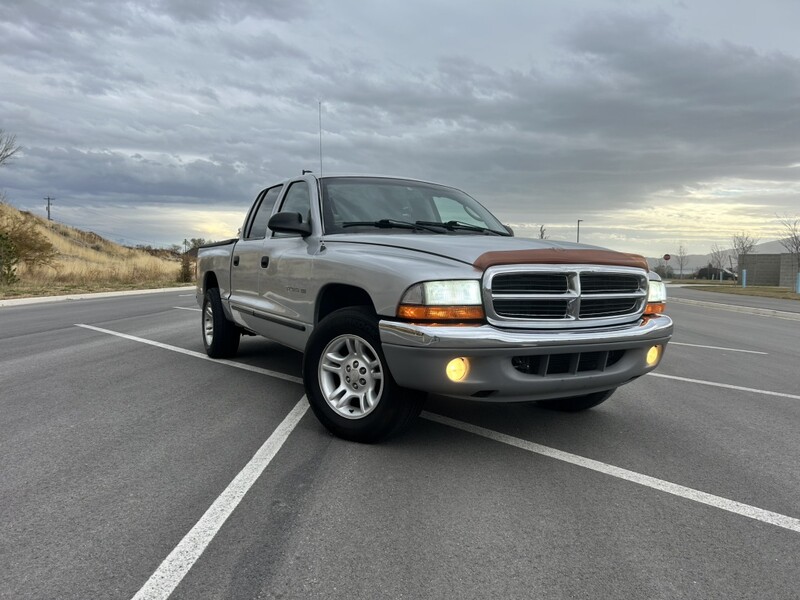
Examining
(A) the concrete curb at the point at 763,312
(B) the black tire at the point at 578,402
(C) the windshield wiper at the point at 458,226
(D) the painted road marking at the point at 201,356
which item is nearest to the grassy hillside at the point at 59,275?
(D) the painted road marking at the point at 201,356

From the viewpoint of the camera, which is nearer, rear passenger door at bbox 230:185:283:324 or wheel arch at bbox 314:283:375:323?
wheel arch at bbox 314:283:375:323

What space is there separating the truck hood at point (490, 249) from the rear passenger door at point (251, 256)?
155cm

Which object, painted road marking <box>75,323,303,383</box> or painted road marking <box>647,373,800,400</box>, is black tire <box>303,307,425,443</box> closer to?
painted road marking <box>75,323,303,383</box>

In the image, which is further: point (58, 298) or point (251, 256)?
point (58, 298)

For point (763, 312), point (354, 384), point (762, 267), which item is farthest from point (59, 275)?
point (762, 267)

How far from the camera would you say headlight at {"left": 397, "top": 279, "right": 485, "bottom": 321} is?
342 cm

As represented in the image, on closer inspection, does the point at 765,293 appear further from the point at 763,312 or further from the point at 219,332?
the point at 219,332

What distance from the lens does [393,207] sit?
5098 mm

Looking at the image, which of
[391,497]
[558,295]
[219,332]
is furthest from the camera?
[219,332]

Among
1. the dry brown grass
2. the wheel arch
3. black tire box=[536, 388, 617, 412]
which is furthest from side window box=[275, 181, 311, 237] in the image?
the dry brown grass

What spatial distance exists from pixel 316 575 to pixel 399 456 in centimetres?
140

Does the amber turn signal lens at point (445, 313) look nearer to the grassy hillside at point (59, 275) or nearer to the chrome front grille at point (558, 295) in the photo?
the chrome front grille at point (558, 295)

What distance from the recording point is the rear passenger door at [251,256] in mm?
5742

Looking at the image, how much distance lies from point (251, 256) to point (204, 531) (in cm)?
355
